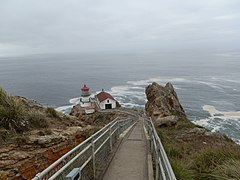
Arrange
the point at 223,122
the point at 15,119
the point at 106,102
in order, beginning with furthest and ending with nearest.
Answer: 1. the point at 106,102
2. the point at 223,122
3. the point at 15,119

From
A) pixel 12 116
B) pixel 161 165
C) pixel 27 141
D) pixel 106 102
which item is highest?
pixel 12 116

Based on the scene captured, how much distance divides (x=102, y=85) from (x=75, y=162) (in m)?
80.0

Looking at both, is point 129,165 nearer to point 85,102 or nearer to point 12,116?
point 12,116

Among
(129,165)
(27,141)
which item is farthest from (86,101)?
(129,165)

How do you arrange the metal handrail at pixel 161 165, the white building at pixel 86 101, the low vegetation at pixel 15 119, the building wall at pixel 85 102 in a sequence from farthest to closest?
the building wall at pixel 85 102, the white building at pixel 86 101, the low vegetation at pixel 15 119, the metal handrail at pixel 161 165

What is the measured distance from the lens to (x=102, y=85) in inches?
3322

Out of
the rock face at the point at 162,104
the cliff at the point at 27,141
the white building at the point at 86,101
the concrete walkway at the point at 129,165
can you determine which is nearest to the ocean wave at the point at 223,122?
the rock face at the point at 162,104

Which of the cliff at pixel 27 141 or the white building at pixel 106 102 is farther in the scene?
the white building at pixel 106 102

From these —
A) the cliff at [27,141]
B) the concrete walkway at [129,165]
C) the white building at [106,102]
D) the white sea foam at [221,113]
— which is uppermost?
the cliff at [27,141]

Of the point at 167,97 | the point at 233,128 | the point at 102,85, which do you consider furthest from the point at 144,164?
the point at 102,85

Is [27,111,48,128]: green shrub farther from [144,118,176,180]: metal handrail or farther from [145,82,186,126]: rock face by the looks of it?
[145,82,186,126]: rock face

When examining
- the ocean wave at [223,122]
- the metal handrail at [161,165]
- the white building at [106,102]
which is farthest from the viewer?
the white building at [106,102]

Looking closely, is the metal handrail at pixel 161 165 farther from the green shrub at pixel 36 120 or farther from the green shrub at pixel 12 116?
the green shrub at pixel 36 120

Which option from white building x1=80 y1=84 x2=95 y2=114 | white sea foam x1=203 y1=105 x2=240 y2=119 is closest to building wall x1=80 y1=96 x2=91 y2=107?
white building x1=80 y1=84 x2=95 y2=114
